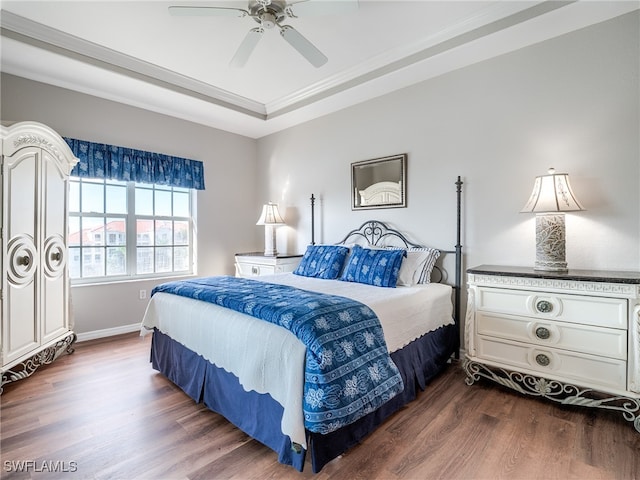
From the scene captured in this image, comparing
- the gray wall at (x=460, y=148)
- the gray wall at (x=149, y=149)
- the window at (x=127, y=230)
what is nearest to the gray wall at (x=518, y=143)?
the gray wall at (x=460, y=148)

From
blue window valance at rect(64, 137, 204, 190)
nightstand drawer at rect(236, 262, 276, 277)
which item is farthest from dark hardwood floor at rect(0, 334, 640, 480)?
blue window valance at rect(64, 137, 204, 190)

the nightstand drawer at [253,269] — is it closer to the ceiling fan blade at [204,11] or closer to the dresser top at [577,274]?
the dresser top at [577,274]

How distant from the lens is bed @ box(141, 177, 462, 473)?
5.22 feet

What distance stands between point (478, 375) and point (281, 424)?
1.68 m

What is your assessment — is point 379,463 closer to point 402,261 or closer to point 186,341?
point 186,341

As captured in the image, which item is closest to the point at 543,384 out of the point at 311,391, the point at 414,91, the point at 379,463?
the point at 379,463

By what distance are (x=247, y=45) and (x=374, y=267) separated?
80.5 inches

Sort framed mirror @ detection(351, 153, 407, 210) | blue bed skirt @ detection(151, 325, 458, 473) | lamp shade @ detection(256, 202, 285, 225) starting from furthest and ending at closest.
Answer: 1. lamp shade @ detection(256, 202, 285, 225)
2. framed mirror @ detection(351, 153, 407, 210)
3. blue bed skirt @ detection(151, 325, 458, 473)

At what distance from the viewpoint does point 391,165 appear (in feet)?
11.8

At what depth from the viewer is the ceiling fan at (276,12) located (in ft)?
6.73

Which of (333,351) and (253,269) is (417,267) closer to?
(333,351)

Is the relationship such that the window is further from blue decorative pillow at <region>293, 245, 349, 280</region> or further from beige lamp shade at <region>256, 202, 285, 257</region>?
blue decorative pillow at <region>293, 245, 349, 280</region>

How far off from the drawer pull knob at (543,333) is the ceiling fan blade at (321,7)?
242 cm

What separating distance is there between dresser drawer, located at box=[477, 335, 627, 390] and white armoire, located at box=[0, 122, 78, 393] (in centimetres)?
355
